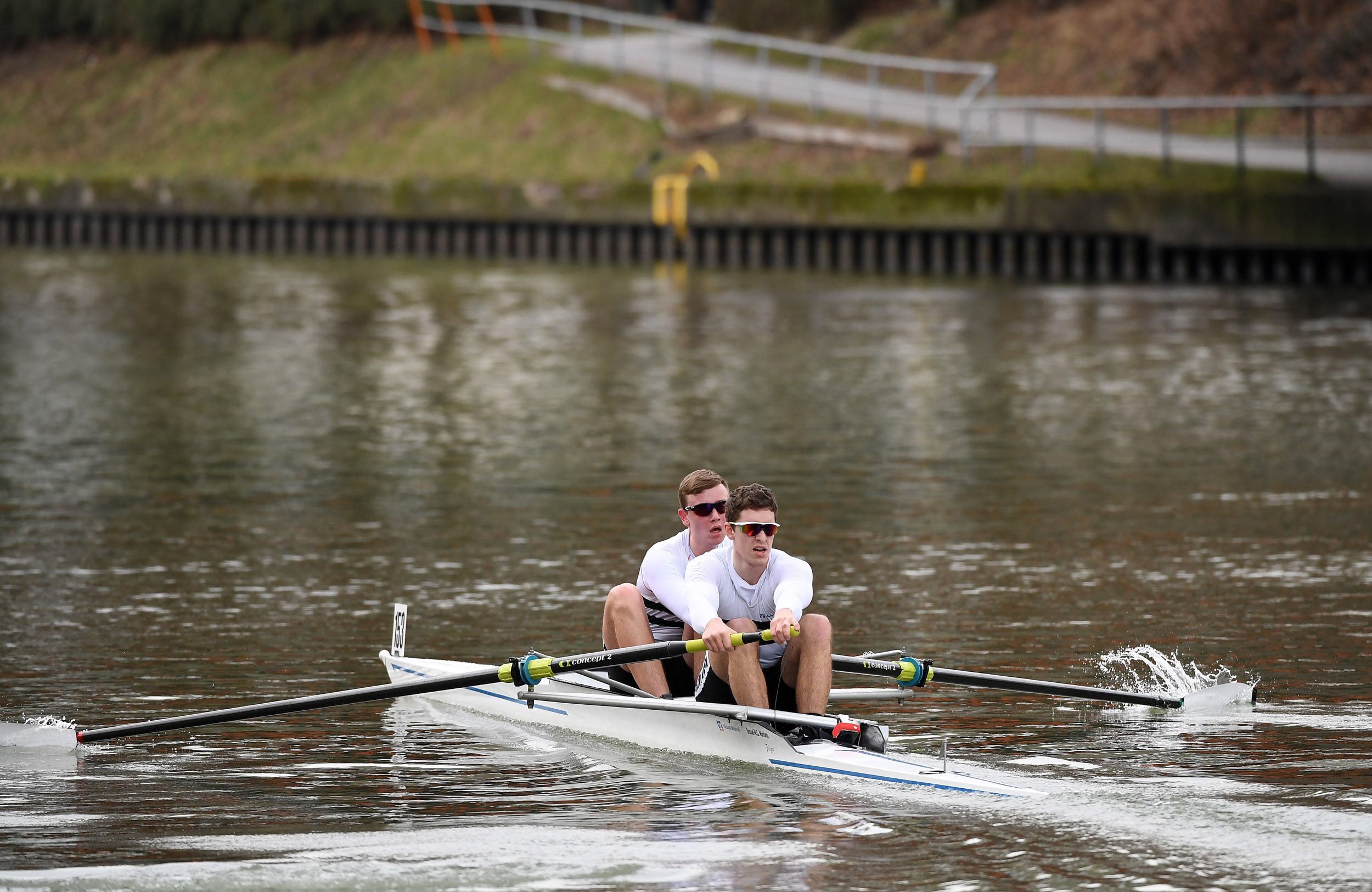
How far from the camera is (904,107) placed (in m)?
44.7

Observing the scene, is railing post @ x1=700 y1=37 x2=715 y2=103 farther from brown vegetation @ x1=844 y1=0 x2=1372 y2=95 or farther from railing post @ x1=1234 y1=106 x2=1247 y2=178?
railing post @ x1=1234 y1=106 x2=1247 y2=178

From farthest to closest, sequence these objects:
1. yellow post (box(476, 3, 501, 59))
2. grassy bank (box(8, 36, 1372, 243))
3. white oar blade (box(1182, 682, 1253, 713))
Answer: yellow post (box(476, 3, 501, 59)) < grassy bank (box(8, 36, 1372, 243)) < white oar blade (box(1182, 682, 1253, 713))

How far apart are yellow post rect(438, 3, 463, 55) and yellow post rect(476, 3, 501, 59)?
77 centimetres

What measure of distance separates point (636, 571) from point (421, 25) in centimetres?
4887

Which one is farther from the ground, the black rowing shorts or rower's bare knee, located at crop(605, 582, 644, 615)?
rower's bare knee, located at crop(605, 582, 644, 615)

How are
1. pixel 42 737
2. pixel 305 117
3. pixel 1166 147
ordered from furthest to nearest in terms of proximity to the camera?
pixel 305 117
pixel 1166 147
pixel 42 737

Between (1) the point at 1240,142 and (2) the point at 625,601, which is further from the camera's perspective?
(1) the point at 1240,142

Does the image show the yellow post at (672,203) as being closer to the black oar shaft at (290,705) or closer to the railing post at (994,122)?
the railing post at (994,122)

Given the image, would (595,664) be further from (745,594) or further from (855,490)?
(855,490)

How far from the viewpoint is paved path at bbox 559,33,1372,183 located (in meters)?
35.8

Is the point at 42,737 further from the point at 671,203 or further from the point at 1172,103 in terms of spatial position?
the point at 671,203

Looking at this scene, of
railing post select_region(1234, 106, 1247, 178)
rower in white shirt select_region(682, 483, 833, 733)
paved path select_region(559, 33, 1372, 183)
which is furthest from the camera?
paved path select_region(559, 33, 1372, 183)

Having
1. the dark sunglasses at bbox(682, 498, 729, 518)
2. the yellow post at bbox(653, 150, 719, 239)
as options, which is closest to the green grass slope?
the yellow post at bbox(653, 150, 719, 239)

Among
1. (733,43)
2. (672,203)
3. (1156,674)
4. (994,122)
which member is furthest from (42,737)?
(733,43)
